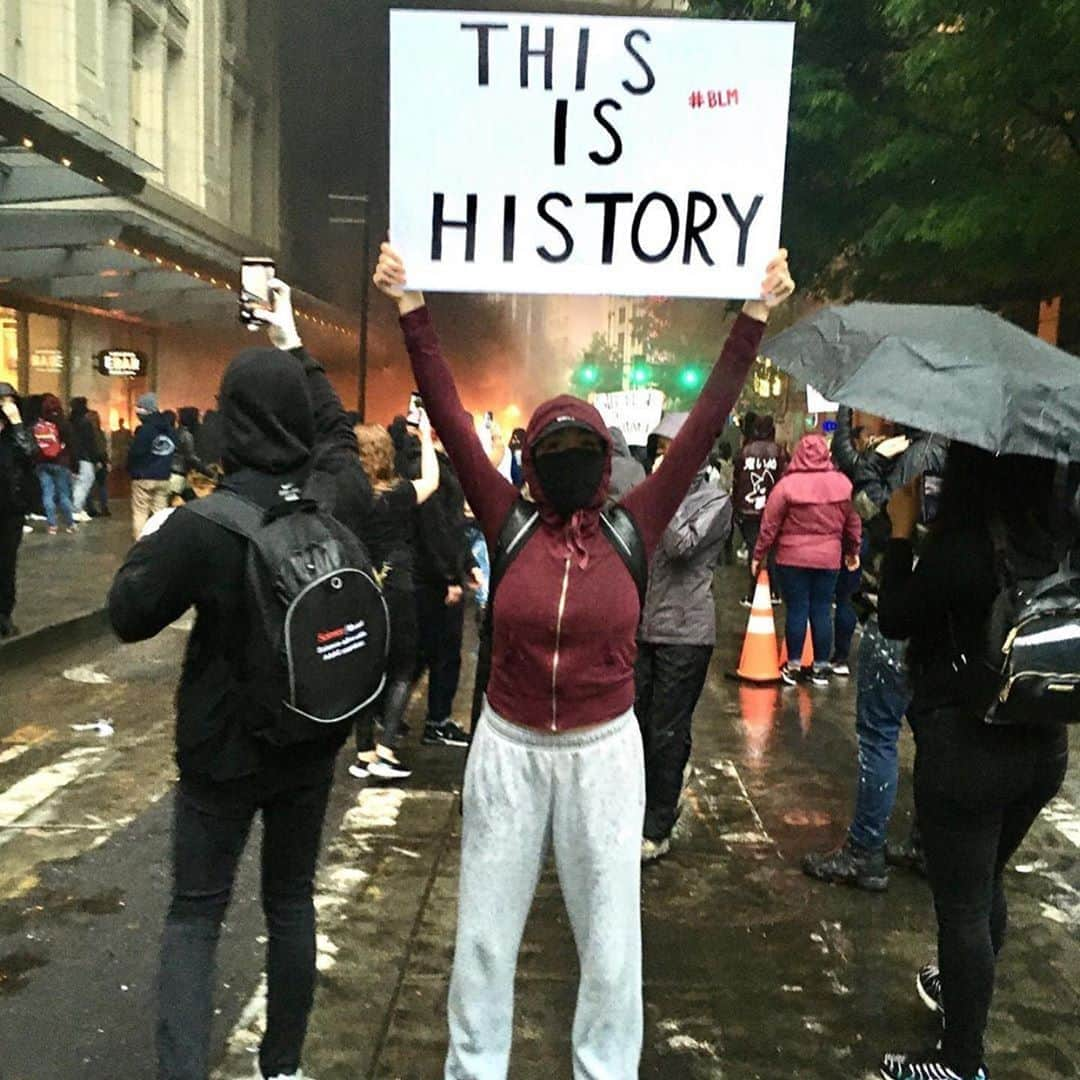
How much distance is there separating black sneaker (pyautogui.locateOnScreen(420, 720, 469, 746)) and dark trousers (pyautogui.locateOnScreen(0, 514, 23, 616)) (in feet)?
13.9

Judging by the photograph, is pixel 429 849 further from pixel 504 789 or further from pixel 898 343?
pixel 898 343

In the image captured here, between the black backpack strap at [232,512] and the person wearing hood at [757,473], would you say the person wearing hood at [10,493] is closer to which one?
the black backpack strap at [232,512]

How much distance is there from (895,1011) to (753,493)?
30.4 feet

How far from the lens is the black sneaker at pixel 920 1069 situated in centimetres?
333

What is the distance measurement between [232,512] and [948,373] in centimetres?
188

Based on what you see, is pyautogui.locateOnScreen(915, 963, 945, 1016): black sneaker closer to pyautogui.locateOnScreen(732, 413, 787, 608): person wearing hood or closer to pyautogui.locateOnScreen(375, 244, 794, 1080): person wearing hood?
pyautogui.locateOnScreen(375, 244, 794, 1080): person wearing hood

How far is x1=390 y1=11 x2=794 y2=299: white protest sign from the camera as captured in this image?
3.17 m

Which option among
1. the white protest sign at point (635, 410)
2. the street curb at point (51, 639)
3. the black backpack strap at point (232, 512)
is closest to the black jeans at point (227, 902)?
the black backpack strap at point (232, 512)

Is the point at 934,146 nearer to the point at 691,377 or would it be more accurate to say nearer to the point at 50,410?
the point at 50,410

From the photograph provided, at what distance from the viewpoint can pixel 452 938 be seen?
438 cm

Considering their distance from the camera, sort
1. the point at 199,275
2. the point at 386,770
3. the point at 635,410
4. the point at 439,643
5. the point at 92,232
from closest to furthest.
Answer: the point at 386,770, the point at 439,643, the point at 635,410, the point at 92,232, the point at 199,275

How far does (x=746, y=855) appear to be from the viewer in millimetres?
5395

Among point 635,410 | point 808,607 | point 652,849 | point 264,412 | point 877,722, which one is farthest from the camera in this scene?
point 635,410

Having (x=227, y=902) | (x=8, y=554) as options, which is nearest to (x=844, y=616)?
(x=8, y=554)
